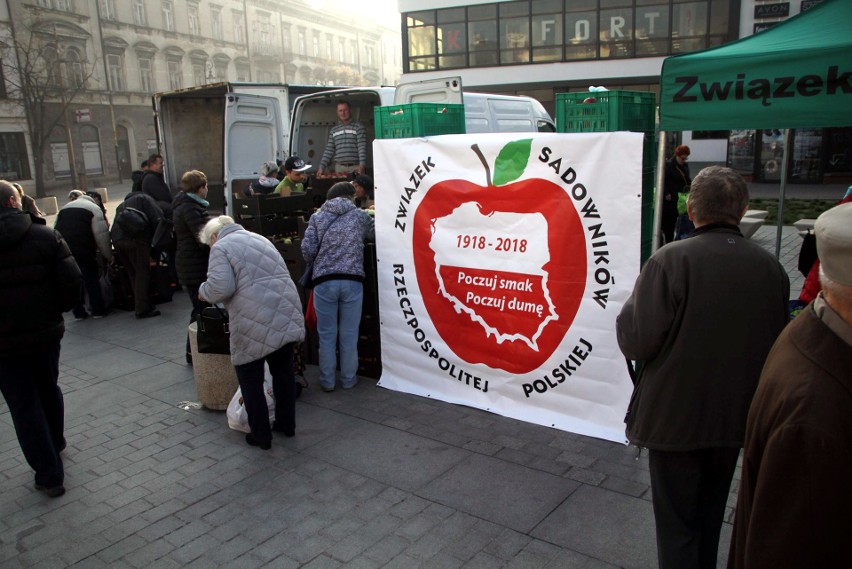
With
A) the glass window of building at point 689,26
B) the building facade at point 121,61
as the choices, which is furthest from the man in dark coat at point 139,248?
the building facade at point 121,61

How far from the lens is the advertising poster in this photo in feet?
15.0

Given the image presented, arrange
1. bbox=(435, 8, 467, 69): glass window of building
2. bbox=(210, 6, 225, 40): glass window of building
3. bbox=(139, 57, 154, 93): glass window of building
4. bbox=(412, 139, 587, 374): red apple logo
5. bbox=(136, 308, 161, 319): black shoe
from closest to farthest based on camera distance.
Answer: bbox=(412, 139, 587, 374): red apple logo, bbox=(136, 308, 161, 319): black shoe, bbox=(435, 8, 467, 69): glass window of building, bbox=(139, 57, 154, 93): glass window of building, bbox=(210, 6, 225, 40): glass window of building

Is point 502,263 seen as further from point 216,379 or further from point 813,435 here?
point 813,435

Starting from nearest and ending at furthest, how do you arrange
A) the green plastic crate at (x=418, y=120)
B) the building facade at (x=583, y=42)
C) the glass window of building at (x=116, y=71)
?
the green plastic crate at (x=418, y=120), the building facade at (x=583, y=42), the glass window of building at (x=116, y=71)

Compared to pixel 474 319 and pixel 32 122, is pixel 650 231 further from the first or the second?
pixel 32 122

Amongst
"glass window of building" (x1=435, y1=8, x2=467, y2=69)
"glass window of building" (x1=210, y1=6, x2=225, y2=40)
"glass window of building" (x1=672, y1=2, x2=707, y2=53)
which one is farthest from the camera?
"glass window of building" (x1=210, y1=6, x2=225, y2=40)

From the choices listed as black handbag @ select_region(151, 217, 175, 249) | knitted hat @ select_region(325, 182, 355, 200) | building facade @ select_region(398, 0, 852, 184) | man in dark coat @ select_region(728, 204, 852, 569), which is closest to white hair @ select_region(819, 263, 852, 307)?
man in dark coat @ select_region(728, 204, 852, 569)

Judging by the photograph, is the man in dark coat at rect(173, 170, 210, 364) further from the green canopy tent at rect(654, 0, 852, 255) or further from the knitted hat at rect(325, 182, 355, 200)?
the green canopy tent at rect(654, 0, 852, 255)

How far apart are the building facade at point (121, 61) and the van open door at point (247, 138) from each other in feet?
82.2

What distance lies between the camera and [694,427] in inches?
109

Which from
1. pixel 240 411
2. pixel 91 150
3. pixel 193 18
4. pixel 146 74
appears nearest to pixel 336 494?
pixel 240 411

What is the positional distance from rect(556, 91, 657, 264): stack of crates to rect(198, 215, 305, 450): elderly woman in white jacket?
90.5 inches

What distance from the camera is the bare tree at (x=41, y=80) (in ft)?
107

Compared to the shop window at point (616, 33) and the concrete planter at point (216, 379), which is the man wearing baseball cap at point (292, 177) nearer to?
the concrete planter at point (216, 379)
